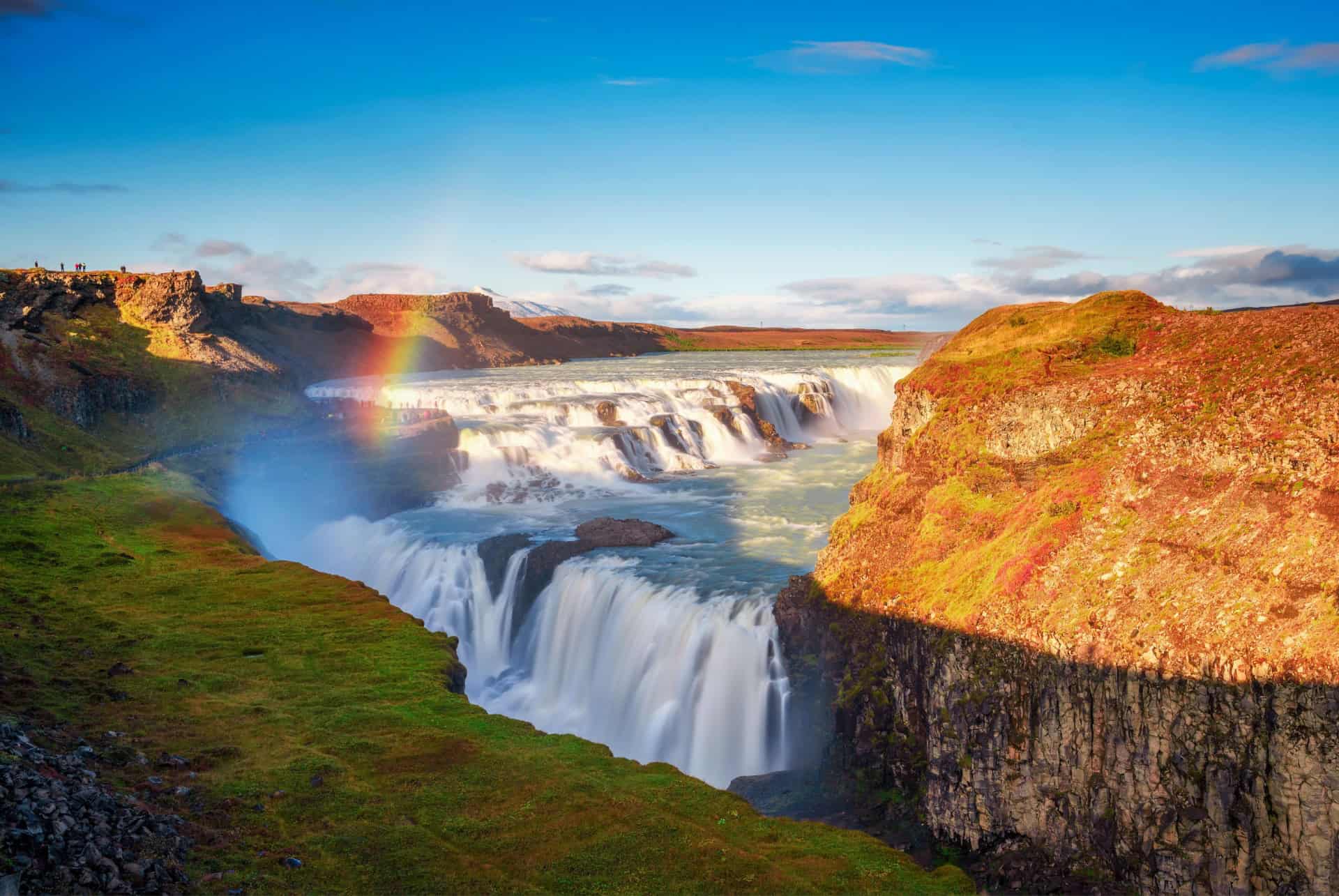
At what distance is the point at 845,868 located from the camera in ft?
46.4

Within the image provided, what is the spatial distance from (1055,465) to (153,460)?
53.0 metres

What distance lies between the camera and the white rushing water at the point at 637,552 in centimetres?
2588

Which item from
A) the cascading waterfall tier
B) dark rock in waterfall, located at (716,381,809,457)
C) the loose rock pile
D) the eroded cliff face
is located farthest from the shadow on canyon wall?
dark rock in waterfall, located at (716,381,809,457)

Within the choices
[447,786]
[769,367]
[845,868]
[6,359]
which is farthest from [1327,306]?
[769,367]

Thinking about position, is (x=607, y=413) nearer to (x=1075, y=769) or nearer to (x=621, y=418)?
(x=621, y=418)

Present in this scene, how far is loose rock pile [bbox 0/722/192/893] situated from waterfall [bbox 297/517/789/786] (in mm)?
14673

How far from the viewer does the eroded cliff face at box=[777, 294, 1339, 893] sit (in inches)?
509

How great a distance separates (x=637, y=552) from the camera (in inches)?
1394

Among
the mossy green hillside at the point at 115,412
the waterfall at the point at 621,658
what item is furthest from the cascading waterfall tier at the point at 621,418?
the waterfall at the point at 621,658

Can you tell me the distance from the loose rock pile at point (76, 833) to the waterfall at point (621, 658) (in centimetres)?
1467

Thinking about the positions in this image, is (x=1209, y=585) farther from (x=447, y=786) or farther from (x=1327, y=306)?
(x=447, y=786)

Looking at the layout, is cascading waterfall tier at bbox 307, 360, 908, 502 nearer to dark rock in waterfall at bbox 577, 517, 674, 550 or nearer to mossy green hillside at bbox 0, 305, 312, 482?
mossy green hillside at bbox 0, 305, 312, 482

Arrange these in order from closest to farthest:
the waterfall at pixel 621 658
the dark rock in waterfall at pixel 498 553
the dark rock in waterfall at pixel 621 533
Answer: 1. the waterfall at pixel 621 658
2. the dark rock in waterfall at pixel 498 553
3. the dark rock in waterfall at pixel 621 533

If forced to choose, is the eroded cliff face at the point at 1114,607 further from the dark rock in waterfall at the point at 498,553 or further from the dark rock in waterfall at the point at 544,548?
the dark rock in waterfall at the point at 498,553
